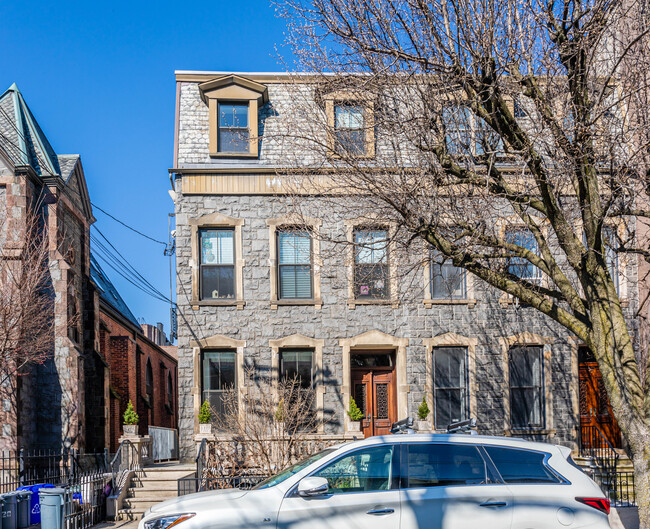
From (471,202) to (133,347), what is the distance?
20.9 meters

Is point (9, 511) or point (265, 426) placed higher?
point (265, 426)

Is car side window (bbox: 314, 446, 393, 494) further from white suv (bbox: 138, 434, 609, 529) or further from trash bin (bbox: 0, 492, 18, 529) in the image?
→ trash bin (bbox: 0, 492, 18, 529)

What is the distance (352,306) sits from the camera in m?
17.8

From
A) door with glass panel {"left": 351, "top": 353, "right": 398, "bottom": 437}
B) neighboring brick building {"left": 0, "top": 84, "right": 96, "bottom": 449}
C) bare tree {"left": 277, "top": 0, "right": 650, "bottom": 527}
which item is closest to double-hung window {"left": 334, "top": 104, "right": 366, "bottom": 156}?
bare tree {"left": 277, "top": 0, "right": 650, "bottom": 527}

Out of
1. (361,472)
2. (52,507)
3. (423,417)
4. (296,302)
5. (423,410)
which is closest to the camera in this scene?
(361,472)

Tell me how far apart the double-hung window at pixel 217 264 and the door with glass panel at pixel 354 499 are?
10535 mm

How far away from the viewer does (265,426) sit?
16.5 m

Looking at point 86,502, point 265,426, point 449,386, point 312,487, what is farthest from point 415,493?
point 449,386

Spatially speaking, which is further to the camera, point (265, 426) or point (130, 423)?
point (130, 423)

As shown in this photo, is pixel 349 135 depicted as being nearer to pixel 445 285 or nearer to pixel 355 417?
pixel 445 285

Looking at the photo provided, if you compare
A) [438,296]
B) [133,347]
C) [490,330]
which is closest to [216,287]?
[438,296]

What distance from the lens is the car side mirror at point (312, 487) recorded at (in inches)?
286

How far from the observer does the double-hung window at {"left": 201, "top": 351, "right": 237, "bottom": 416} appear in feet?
57.2

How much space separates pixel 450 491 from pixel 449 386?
413 inches
